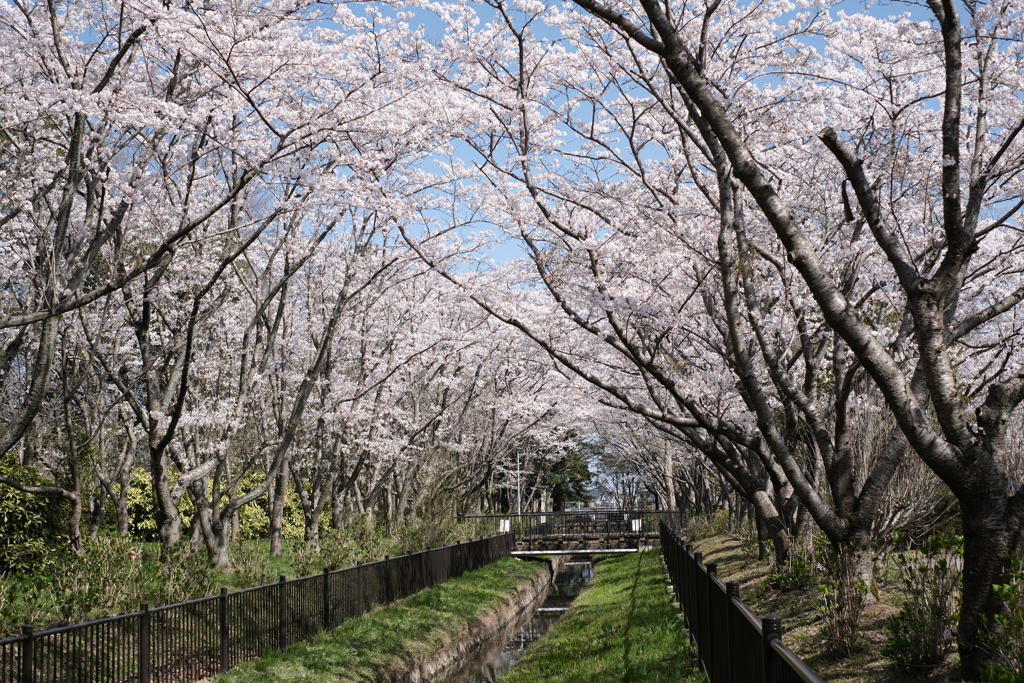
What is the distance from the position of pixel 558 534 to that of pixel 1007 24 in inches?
1169

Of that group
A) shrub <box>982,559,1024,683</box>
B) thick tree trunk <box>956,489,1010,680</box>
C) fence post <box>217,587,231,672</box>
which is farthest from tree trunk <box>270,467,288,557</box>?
shrub <box>982,559,1024,683</box>

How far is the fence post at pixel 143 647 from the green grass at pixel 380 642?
1.35m

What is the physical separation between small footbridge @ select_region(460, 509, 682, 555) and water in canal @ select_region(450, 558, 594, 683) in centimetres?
141

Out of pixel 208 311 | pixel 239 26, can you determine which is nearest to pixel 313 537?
pixel 208 311

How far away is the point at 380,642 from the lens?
13.0 m

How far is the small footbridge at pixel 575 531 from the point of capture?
33375 millimetres

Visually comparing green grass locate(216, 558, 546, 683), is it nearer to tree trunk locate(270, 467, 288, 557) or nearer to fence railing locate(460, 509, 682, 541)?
tree trunk locate(270, 467, 288, 557)

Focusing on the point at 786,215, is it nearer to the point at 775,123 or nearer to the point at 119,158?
the point at 775,123

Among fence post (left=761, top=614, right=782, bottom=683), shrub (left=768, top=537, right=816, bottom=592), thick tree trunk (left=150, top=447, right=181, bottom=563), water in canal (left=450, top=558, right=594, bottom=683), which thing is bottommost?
water in canal (left=450, top=558, right=594, bottom=683)

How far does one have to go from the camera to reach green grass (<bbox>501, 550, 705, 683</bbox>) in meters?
9.98

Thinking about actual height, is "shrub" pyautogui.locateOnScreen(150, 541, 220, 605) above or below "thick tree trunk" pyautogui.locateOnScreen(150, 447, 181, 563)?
below

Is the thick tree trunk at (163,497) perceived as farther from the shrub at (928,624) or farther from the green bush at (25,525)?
the shrub at (928,624)

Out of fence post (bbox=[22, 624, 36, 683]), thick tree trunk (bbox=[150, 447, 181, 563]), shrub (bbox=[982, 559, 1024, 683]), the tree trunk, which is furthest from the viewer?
the tree trunk

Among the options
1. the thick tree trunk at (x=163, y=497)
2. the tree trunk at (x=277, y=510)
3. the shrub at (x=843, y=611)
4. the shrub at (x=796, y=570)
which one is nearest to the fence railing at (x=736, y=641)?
the shrub at (x=843, y=611)
